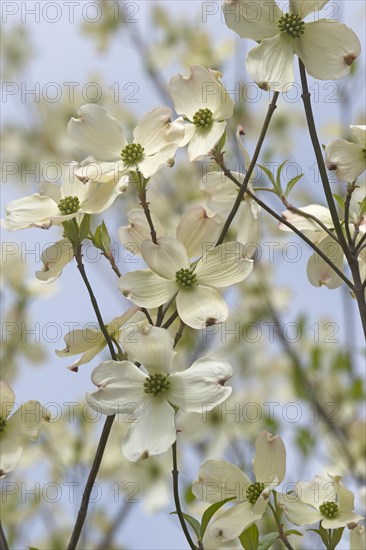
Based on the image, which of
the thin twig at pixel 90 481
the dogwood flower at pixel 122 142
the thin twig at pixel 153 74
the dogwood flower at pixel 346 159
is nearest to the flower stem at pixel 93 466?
the thin twig at pixel 90 481

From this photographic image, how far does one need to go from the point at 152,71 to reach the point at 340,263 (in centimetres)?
132

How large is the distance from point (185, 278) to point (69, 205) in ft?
0.35

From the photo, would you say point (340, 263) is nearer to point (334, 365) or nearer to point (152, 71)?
point (334, 365)

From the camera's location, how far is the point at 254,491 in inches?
23.0

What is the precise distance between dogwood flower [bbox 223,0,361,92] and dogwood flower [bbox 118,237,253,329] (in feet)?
0.45

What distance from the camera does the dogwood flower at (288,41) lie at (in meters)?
0.60

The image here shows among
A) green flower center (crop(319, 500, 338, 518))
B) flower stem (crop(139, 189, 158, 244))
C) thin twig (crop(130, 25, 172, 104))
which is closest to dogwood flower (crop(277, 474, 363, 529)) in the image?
green flower center (crop(319, 500, 338, 518))

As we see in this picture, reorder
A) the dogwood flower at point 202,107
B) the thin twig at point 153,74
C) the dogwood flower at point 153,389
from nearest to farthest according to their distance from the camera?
1. the dogwood flower at point 153,389
2. the dogwood flower at point 202,107
3. the thin twig at point 153,74

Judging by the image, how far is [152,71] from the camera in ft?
6.09

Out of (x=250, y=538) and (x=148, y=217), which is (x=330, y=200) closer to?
(x=148, y=217)

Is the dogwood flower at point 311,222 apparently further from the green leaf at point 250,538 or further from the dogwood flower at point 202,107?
the green leaf at point 250,538

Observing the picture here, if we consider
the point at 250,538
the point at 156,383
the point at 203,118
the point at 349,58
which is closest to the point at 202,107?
the point at 203,118

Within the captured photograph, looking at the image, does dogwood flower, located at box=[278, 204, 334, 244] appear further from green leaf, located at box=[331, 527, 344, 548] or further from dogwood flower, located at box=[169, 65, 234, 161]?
green leaf, located at box=[331, 527, 344, 548]

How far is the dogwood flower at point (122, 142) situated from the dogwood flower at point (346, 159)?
115 mm
